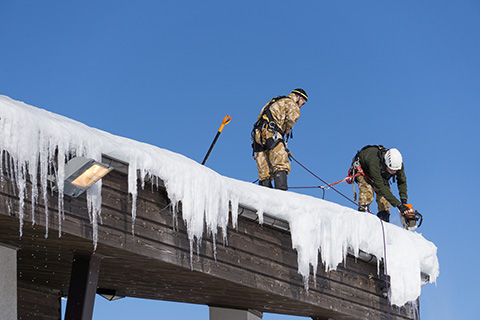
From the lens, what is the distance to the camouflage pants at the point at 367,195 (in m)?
10.7

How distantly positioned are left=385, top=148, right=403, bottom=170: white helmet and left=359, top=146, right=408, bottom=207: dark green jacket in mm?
111

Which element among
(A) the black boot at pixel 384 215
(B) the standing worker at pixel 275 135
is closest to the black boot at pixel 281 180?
(B) the standing worker at pixel 275 135

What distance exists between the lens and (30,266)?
742cm

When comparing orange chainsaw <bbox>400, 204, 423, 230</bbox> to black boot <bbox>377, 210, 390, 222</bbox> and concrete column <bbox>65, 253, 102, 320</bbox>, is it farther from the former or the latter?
concrete column <bbox>65, 253, 102, 320</bbox>

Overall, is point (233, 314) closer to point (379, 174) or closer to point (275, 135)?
point (275, 135)

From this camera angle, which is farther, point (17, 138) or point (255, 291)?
point (255, 291)

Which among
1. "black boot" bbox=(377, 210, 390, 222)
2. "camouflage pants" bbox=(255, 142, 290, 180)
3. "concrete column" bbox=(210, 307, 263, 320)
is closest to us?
"concrete column" bbox=(210, 307, 263, 320)

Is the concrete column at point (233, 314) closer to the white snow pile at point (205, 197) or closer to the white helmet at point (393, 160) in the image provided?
the white snow pile at point (205, 197)

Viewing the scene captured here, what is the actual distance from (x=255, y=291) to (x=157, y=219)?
168 cm

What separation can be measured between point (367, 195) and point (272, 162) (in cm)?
186

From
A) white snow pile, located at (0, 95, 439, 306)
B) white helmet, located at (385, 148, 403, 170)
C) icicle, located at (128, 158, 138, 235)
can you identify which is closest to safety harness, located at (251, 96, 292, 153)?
white helmet, located at (385, 148, 403, 170)

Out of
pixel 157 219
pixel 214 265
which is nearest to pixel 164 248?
pixel 157 219

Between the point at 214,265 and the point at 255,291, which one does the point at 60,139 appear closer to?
the point at 214,265

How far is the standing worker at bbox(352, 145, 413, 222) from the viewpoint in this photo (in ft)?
33.2
